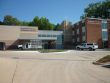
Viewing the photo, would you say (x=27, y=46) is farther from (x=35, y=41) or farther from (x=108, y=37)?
(x=108, y=37)

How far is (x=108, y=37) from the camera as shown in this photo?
4456 centimetres

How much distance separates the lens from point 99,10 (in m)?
66.4

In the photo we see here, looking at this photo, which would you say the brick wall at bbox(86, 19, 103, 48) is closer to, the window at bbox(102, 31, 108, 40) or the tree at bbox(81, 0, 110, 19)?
the window at bbox(102, 31, 108, 40)

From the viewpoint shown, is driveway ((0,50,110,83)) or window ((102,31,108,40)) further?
window ((102,31,108,40))

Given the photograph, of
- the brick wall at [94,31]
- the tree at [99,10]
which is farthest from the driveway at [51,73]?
the tree at [99,10]

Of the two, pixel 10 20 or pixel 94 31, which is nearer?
pixel 94 31

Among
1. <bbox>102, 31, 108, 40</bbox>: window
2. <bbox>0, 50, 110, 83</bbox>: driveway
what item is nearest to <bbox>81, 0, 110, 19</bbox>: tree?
<bbox>102, 31, 108, 40</bbox>: window

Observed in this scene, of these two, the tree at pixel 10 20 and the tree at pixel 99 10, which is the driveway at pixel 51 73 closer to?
the tree at pixel 99 10

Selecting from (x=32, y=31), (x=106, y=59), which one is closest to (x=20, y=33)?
(x=32, y=31)

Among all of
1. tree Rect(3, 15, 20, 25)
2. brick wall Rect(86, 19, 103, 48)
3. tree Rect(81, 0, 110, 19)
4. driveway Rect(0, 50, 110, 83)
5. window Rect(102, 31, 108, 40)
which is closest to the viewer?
driveway Rect(0, 50, 110, 83)

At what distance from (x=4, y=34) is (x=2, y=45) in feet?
13.6

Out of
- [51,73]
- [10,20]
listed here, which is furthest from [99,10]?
[51,73]

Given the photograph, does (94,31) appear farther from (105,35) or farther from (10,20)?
(10,20)

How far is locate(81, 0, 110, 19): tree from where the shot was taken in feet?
213
